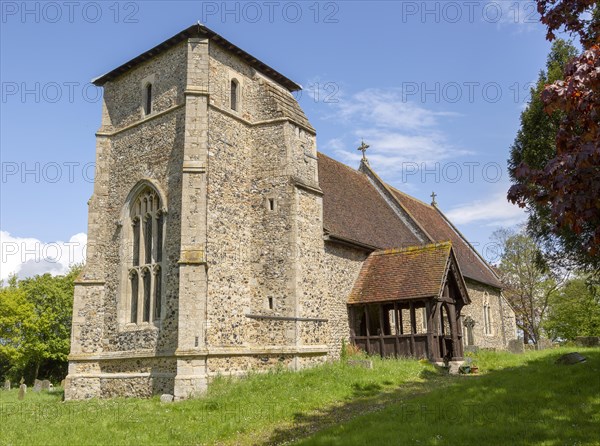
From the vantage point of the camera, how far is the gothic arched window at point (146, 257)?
54.9ft

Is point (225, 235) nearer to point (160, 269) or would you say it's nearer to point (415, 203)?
point (160, 269)

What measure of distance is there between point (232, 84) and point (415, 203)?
56.5 ft

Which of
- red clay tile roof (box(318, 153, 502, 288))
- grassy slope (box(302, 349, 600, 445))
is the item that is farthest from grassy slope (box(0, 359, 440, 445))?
red clay tile roof (box(318, 153, 502, 288))

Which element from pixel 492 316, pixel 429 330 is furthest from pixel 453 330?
pixel 492 316

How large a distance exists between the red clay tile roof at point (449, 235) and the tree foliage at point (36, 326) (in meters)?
26.3

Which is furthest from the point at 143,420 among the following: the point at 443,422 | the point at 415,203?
the point at 415,203

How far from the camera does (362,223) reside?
2323cm

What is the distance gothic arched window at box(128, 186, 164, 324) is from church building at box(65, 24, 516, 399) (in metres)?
0.04

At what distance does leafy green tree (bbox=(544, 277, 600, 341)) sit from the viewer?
119 feet

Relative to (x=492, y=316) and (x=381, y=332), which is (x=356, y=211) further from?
(x=492, y=316)

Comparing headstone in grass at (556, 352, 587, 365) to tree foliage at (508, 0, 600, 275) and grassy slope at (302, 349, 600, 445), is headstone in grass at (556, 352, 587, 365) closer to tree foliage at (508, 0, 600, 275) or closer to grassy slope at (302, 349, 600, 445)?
grassy slope at (302, 349, 600, 445)

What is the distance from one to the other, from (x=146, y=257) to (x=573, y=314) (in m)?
31.9

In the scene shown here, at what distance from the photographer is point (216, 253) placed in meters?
16.3

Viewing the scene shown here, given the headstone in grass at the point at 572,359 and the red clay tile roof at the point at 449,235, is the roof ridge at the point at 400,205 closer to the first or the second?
the red clay tile roof at the point at 449,235
